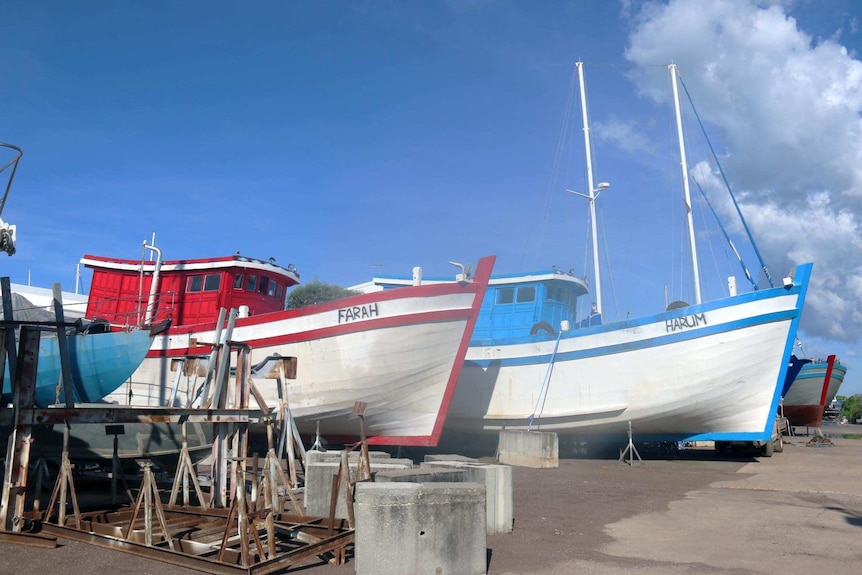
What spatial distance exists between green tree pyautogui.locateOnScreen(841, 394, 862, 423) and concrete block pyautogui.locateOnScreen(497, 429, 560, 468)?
82468 millimetres

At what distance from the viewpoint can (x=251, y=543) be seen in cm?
709

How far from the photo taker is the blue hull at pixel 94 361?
1397cm

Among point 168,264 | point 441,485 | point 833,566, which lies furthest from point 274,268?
point 833,566

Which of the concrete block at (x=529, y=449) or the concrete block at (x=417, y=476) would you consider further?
the concrete block at (x=529, y=449)

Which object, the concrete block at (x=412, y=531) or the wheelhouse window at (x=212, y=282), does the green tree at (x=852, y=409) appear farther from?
the concrete block at (x=412, y=531)

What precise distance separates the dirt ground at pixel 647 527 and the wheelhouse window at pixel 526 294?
8402 mm

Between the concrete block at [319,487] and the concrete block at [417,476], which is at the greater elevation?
the concrete block at [417,476]

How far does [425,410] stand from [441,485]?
10289 millimetres

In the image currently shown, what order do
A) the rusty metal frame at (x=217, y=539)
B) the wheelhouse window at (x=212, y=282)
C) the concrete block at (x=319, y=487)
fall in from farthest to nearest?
the wheelhouse window at (x=212, y=282), the concrete block at (x=319, y=487), the rusty metal frame at (x=217, y=539)

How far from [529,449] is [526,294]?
26.6ft

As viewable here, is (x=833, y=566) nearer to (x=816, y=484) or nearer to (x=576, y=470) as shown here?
(x=816, y=484)

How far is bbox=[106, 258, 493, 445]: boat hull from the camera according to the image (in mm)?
15625

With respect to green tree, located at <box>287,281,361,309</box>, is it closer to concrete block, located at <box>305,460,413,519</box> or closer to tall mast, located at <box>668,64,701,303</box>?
tall mast, located at <box>668,64,701,303</box>

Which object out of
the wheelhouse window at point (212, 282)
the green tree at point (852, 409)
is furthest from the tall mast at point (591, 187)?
the green tree at point (852, 409)
